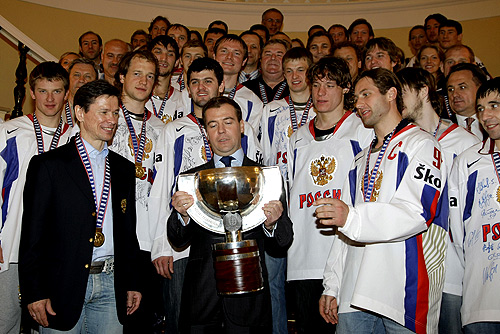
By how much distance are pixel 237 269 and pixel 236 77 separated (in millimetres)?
3487

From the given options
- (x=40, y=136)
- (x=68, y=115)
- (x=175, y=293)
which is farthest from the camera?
(x=68, y=115)

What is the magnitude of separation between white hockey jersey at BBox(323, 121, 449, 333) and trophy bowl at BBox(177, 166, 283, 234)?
48 cm

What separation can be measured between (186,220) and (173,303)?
1.01 meters

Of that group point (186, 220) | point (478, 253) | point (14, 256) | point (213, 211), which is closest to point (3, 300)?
point (14, 256)

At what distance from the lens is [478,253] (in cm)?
365

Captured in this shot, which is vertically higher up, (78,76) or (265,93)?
(78,76)

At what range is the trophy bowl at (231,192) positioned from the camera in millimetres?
2838

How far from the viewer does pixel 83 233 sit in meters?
3.39

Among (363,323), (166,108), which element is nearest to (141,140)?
(166,108)

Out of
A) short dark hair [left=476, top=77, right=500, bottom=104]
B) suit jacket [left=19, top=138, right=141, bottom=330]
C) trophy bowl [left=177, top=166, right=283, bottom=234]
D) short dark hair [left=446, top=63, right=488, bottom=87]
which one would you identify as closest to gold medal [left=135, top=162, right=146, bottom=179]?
suit jacket [left=19, top=138, right=141, bottom=330]

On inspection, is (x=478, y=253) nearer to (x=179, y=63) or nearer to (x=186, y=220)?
(x=186, y=220)

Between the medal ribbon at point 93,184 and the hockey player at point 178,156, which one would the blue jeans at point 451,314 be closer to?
the hockey player at point 178,156

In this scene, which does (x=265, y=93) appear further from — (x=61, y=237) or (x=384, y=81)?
(x=61, y=237)

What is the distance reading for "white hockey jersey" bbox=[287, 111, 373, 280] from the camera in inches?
166
